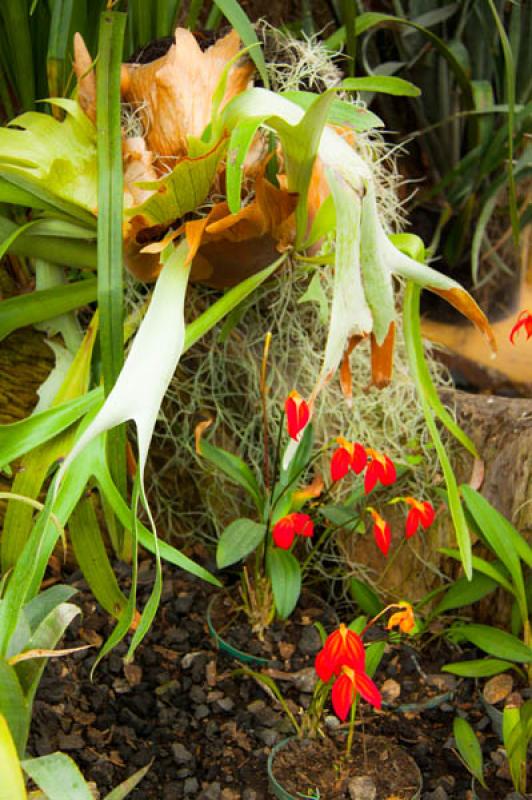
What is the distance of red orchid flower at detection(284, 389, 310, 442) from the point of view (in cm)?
98

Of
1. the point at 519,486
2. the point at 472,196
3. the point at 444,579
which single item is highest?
the point at 472,196

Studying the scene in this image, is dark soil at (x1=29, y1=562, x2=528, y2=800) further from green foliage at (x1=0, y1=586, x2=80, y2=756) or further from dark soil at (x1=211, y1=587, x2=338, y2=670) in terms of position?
green foliage at (x1=0, y1=586, x2=80, y2=756)

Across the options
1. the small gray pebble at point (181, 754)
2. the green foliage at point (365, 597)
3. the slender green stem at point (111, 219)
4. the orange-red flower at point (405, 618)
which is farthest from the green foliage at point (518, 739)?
the slender green stem at point (111, 219)

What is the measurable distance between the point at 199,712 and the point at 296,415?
16.3 inches

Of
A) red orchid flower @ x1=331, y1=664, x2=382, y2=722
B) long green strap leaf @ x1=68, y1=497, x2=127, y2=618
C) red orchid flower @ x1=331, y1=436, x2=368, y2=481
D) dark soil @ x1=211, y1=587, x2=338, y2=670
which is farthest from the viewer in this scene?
dark soil @ x1=211, y1=587, x2=338, y2=670

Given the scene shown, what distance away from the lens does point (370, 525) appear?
1365mm

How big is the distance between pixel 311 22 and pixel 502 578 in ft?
3.61

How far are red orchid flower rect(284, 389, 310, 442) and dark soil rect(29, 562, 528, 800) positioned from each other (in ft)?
1.18

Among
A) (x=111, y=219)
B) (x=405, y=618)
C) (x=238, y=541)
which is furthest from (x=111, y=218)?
(x=405, y=618)

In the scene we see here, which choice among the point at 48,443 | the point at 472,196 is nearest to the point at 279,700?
the point at 48,443

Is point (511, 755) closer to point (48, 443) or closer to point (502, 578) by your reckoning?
point (502, 578)

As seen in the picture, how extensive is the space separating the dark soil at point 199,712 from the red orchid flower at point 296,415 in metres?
0.36

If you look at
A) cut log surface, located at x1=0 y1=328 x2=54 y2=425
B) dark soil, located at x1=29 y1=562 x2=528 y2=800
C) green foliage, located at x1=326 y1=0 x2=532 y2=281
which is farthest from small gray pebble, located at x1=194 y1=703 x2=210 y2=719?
green foliage, located at x1=326 y1=0 x2=532 y2=281

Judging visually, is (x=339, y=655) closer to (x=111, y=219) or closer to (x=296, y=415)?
(x=296, y=415)
